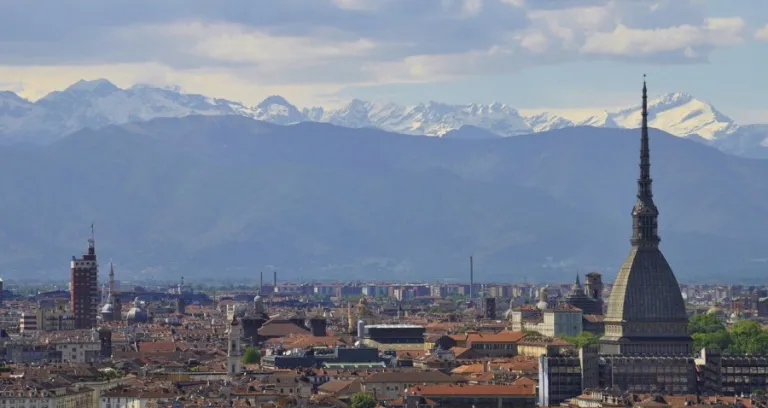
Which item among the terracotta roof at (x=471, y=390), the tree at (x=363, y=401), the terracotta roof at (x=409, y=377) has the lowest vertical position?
the tree at (x=363, y=401)

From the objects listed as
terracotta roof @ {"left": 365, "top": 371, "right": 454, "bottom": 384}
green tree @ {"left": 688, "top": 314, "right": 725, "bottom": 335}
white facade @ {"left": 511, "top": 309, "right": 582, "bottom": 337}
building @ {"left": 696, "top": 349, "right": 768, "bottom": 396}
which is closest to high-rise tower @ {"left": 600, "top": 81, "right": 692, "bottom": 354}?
building @ {"left": 696, "top": 349, "right": 768, "bottom": 396}

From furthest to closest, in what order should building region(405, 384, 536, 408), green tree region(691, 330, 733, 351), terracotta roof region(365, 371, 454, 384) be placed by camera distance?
1. green tree region(691, 330, 733, 351)
2. terracotta roof region(365, 371, 454, 384)
3. building region(405, 384, 536, 408)

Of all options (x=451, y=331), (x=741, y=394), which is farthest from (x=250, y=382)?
(x=451, y=331)

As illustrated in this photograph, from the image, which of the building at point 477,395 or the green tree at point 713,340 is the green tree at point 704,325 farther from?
the building at point 477,395

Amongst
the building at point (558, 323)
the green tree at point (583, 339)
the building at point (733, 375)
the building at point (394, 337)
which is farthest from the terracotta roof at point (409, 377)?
the building at point (558, 323)

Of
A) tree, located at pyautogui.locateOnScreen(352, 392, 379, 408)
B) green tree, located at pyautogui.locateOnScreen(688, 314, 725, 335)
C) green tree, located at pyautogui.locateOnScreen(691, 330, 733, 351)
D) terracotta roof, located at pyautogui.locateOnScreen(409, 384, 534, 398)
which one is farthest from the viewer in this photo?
green tree, located at pyautogui.locateOnScreen(688, 314, 725, 335)

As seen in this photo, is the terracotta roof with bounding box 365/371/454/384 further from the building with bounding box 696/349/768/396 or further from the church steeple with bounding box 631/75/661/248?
the church steeple with bounding box 631/75/661/248

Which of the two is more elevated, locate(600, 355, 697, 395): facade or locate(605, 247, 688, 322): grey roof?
locate(605, 247, 688, 322): grey roof

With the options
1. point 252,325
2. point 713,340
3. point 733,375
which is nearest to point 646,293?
point 713,340
